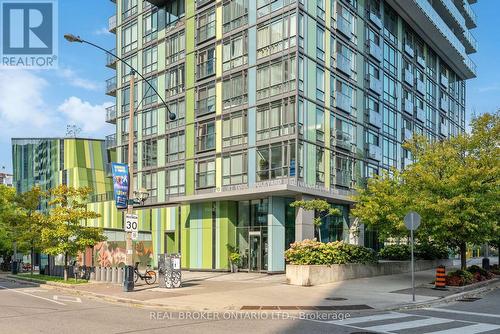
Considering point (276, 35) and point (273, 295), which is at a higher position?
point (276, 35)

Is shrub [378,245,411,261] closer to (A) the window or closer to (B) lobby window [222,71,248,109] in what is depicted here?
(A) the window

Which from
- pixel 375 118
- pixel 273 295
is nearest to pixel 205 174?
pixel 375 118

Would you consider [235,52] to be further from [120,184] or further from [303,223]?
[120,184]

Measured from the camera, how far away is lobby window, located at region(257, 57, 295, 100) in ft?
102

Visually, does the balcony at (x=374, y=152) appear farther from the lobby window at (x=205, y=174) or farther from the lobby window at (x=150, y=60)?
the lobby window at (x=150, y=60)

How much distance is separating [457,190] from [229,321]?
13.8 metres

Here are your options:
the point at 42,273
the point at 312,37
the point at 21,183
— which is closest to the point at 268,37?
the point at 312,37

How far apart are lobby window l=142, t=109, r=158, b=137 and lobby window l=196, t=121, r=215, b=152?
6.36 meters

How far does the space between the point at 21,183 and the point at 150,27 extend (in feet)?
153

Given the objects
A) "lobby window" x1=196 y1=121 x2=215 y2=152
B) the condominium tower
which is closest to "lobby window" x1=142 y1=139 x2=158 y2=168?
the condominium tower

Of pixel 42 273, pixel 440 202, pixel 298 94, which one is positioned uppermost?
pixel 298 94

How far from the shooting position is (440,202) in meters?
22.7

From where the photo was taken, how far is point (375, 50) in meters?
40.8

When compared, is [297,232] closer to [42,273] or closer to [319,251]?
[319,251]
